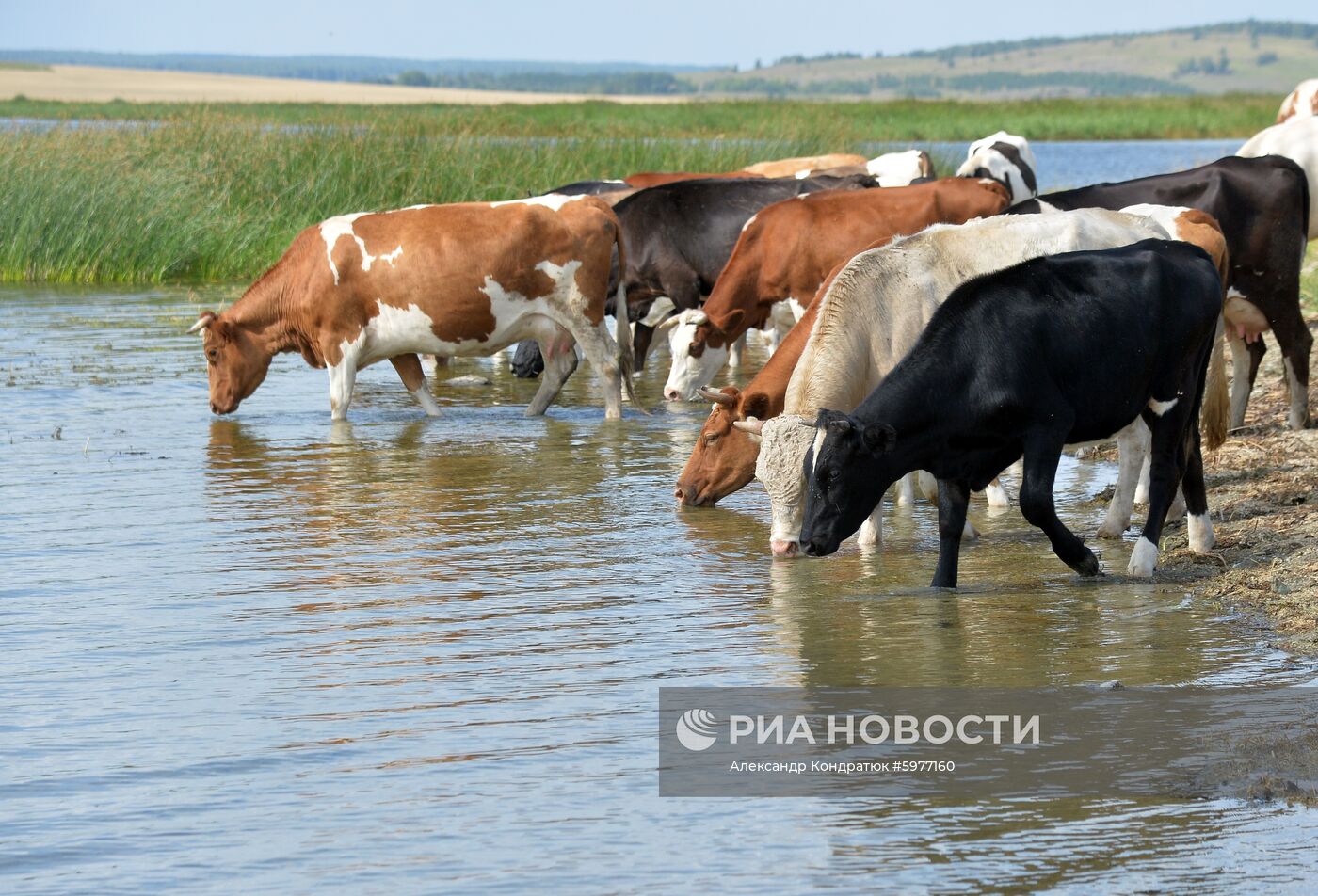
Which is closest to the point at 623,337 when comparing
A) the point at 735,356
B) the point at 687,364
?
the point at 687,364

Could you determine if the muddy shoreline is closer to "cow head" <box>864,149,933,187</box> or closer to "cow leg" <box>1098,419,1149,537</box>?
"cow leg" <box>1098,419,1149,537</box>

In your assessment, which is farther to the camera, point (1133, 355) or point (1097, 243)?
point (1097, 243)

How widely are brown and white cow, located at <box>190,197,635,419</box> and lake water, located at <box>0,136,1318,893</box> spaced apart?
1308mm

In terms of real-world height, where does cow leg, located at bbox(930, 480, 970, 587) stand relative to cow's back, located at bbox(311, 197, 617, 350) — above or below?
below

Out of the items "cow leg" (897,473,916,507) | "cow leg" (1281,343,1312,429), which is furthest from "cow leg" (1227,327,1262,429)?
"cow leg" (897,473,916,507)

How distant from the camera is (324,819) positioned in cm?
480

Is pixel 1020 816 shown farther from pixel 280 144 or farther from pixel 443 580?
pixel 280 144

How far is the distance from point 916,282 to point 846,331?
0.48 m

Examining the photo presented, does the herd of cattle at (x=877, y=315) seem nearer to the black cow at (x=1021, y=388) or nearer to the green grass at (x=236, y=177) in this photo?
the black cow at (x=1021, y=388)

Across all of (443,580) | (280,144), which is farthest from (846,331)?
(280,144)

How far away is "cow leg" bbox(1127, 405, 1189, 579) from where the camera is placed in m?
7.55

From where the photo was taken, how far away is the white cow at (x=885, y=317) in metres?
7.74

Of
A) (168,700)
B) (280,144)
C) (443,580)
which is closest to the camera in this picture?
(168,700)

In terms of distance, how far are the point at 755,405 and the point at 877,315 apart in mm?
954
